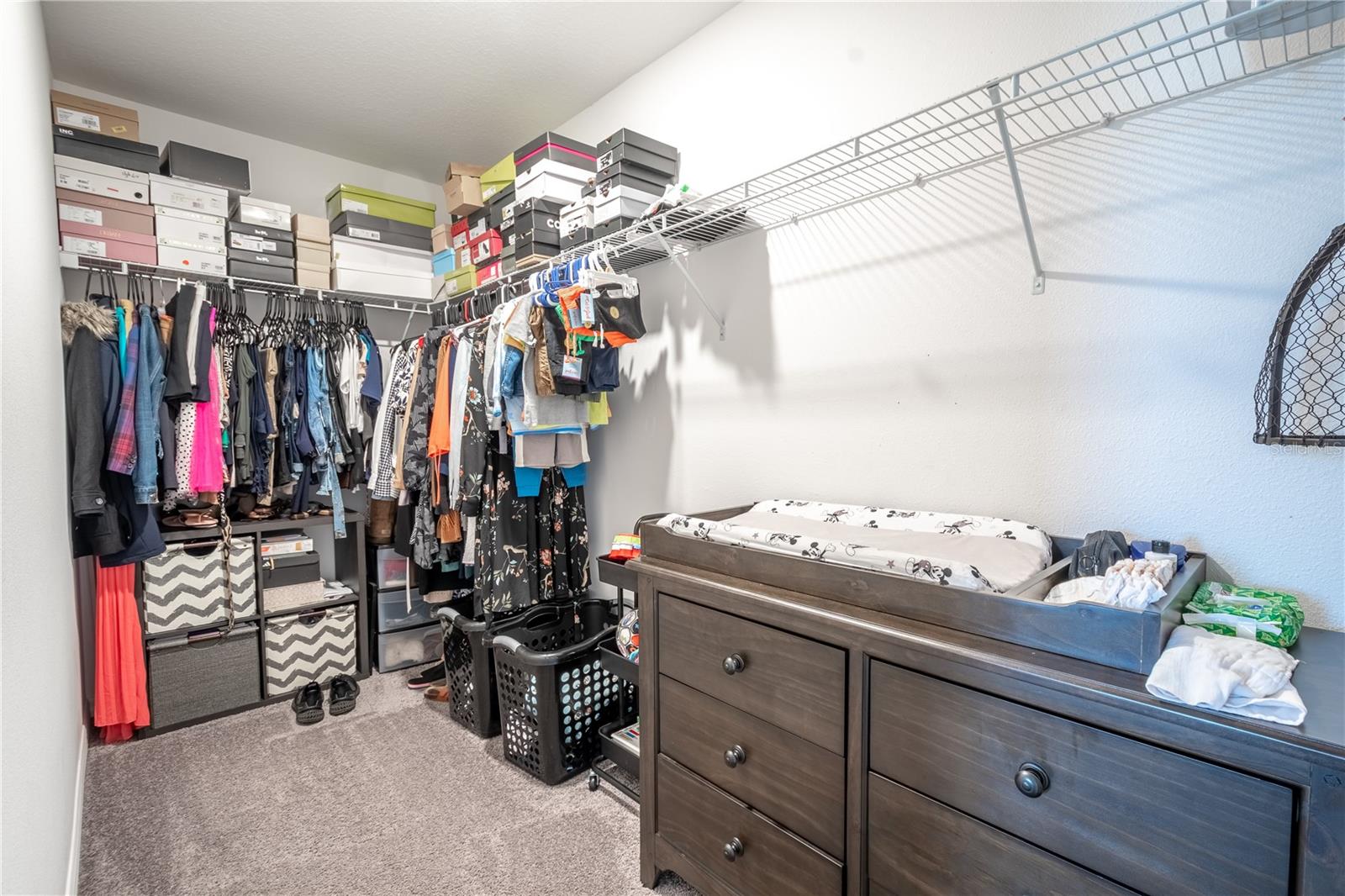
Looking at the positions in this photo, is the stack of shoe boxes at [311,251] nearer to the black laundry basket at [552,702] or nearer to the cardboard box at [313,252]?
the cardboard box at [313,252]

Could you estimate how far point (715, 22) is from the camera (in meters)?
2.13

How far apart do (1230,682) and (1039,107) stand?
91 cm

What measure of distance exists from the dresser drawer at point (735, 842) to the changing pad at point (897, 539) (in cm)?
56

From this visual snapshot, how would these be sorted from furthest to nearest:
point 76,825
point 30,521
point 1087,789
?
point 76,825
point 30,521
point 1087,789

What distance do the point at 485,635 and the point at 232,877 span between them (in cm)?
92

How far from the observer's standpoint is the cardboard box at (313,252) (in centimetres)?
294

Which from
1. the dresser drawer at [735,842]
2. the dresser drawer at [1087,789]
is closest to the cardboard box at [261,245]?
the dresser drawer at [735,842]

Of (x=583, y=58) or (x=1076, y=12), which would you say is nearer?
(x=1076, y=12)

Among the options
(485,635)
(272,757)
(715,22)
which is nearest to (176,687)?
(272,757)

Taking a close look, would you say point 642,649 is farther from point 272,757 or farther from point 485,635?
point 272,757

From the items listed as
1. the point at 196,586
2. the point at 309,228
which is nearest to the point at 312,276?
the point at 309,228

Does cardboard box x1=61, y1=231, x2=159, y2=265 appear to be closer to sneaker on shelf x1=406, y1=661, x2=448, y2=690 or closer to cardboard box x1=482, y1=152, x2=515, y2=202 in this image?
cardboard box x1=482, y1=152, x2=515, y2=202

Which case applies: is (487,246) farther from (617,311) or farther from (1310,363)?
(1310,363)

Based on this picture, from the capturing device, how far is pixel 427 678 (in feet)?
9.43
